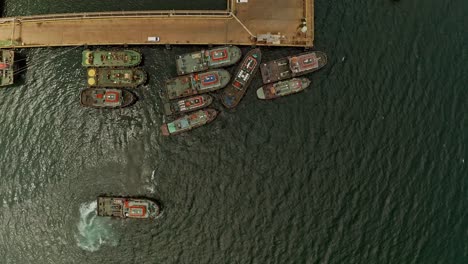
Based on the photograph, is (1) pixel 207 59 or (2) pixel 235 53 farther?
(1) pixel 207 59

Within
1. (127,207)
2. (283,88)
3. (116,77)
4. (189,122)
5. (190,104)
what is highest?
(116,77)

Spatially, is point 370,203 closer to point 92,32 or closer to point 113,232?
point 113,232

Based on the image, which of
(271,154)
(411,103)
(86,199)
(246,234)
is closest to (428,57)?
(411,103)

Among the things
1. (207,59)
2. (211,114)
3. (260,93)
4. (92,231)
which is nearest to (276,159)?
(260,93)

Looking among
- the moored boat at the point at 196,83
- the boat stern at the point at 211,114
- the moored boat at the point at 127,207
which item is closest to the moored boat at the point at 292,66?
the moored boat at the point at 196,83

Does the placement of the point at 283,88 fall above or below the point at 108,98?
above

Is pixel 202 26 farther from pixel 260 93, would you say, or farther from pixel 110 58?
pixel 110 58
